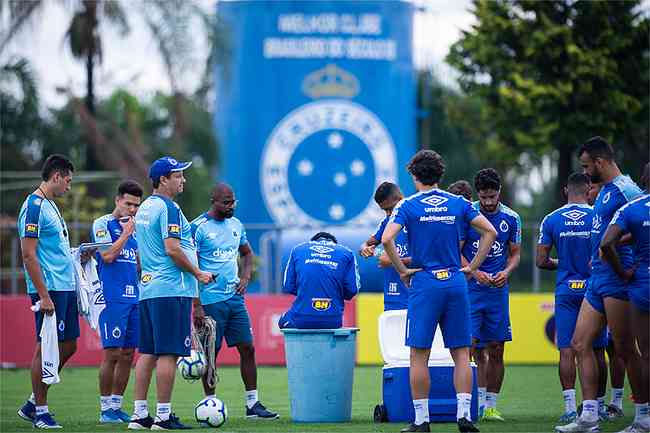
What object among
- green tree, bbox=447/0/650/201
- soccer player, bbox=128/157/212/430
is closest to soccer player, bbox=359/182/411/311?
soccer player, bbox=128/157/212/430

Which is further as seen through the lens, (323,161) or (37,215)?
(323,161)

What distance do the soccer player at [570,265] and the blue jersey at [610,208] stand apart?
1.45m

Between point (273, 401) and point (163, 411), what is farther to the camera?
point (273, 401)

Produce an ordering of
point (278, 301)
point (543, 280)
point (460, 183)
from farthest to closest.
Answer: point (543, 280), point (278, 301), point (460, 183)

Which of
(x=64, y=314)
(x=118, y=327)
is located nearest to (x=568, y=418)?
(x=118, y=327)

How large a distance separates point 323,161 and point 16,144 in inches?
320

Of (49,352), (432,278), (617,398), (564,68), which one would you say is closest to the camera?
(432,278)

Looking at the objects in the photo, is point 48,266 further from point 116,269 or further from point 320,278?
point 320,278

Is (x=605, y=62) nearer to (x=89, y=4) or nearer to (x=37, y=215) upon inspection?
(x=89, y=4)

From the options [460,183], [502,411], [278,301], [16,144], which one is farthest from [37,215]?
[16,144]

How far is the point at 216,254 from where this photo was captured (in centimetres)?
1257

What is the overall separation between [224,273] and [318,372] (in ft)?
4.85

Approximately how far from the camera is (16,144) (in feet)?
99.3

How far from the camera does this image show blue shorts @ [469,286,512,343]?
1247cm
